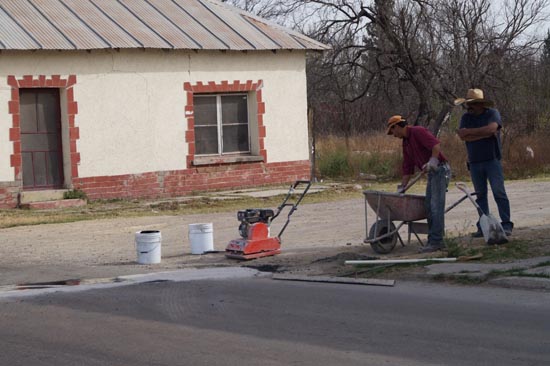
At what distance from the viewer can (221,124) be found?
2405 centimetres

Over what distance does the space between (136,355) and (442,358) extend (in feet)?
7.69

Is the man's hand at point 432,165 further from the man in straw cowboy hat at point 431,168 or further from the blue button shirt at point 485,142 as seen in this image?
the blue button shirt at point 485,142

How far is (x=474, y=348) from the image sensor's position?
23.8ft

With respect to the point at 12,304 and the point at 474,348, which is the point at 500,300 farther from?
the point at 12,304

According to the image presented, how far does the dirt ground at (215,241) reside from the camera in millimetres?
12008

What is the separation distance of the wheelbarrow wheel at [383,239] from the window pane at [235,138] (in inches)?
486

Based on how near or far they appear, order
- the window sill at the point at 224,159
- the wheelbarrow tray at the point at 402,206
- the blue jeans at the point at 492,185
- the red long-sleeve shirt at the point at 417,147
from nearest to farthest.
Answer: the wheelbarrow tray at the point at 402,206 < the red long-sleeve shirt at the point at 417,147 < the blue jeans at the point at 492,185 < the window sill at the point at 224,159

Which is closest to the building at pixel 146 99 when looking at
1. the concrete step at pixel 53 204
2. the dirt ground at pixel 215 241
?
the concrete step at pixel 53 204

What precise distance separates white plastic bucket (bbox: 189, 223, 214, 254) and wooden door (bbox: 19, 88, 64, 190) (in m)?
9.12

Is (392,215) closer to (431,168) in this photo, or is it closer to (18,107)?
(431,168)

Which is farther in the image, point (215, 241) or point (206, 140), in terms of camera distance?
point (206, 140)

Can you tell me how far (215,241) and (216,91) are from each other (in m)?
9.49

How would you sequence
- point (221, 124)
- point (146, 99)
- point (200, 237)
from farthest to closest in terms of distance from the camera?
point (221, 124)
point (146, 99)
point (200, 237)

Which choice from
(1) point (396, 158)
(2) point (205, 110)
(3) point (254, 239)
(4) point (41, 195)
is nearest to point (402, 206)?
(3) point (254, 239)
